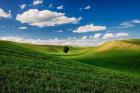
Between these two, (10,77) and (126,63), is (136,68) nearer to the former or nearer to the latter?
(126,63)

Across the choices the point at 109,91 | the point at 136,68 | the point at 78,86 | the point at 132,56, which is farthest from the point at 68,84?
the point at 132,56

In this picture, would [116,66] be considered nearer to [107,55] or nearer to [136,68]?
[136,68]

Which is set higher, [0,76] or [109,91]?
[0,76]

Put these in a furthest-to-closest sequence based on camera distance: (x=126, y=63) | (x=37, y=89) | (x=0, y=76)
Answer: (x=126, y=63) → (x=0, y=76) → (x=37, y=89)

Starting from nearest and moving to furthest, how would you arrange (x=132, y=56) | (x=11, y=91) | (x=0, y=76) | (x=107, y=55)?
1. (x=11, y=91)
2. (x=0, y=76)
3. (x=132, y=56)
4. (x=107, y=55)

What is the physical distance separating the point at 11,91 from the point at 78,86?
19.0 feet

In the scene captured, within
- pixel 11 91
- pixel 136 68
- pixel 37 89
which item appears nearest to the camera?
pixel 11 91

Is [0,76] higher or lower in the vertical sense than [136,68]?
higher

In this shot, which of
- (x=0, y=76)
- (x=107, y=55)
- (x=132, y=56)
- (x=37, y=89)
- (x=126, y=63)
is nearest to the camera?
(x=37, y=89)

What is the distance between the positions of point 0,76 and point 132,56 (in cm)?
6086

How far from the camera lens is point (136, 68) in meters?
60.8

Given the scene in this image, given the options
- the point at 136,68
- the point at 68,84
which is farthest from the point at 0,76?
the point at 136,68

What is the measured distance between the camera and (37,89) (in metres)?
15.2

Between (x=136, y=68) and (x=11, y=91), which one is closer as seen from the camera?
(x=11, y=91)
